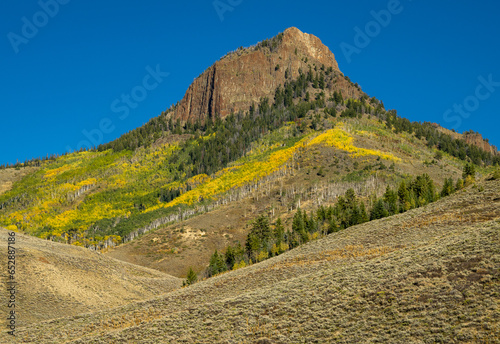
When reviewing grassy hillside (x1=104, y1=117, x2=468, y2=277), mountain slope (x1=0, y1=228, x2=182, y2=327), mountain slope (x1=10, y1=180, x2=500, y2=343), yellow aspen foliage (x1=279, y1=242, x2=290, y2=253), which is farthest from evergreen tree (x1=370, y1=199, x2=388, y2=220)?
mountain slope (x1=0, y1=228, x2=182, y2=327)

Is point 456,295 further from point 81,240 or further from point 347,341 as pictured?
point 81,240

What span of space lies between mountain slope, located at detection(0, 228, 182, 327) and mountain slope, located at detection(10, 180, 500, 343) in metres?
8.73

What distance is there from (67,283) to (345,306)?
1841 inches

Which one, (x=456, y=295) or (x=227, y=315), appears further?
(x=227, y=315)

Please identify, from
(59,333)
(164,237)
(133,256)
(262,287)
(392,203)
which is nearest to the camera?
(59,333)

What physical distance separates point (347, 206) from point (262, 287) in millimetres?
66473

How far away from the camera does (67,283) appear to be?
66000 millimetres

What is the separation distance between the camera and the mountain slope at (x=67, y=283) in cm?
5784

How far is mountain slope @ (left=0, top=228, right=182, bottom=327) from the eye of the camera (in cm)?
5784

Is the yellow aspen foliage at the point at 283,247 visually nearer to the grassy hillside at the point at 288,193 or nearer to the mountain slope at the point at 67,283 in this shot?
the mountain slope at the point at 67,283

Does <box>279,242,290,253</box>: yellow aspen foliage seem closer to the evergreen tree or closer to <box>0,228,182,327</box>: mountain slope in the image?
the evergreen tree

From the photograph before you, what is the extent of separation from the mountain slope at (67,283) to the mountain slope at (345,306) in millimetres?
8731

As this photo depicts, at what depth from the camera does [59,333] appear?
1783 inches

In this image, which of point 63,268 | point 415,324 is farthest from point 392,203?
point 415,324
